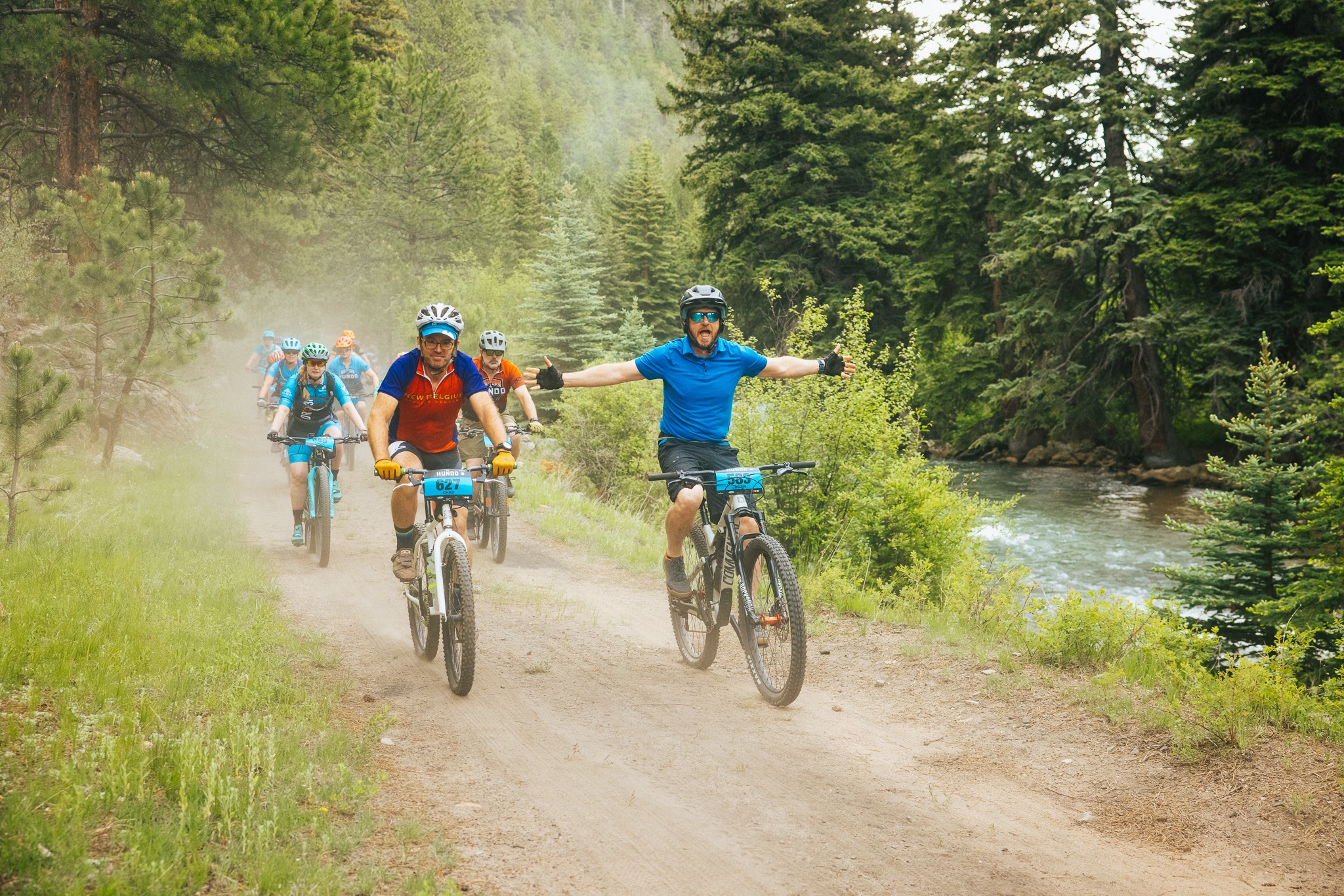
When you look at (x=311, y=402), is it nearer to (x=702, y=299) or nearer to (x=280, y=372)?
(x=280, y=372)

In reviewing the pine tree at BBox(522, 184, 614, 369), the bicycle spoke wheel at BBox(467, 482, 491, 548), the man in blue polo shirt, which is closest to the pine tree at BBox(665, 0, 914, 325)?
the pine tree at BBox(522, 184, 614, 369)

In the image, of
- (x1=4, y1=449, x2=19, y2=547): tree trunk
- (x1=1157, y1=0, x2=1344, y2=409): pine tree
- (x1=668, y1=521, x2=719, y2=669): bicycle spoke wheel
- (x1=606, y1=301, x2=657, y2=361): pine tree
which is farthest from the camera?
(x1=606, y1=301, x2=657, y2=361): pine tree

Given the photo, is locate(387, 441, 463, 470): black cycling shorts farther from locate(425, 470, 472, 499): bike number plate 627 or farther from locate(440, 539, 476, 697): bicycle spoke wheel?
locate(440, 539, 476, 697): bicycle spoke wheel

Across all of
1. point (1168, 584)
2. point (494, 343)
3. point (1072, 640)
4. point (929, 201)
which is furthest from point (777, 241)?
point (1072, 640)

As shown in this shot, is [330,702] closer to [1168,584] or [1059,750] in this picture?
[1059,750]

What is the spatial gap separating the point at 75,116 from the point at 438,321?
13832 mm

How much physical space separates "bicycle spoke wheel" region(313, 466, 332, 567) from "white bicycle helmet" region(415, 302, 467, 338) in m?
4.58

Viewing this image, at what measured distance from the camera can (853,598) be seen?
8633 mm

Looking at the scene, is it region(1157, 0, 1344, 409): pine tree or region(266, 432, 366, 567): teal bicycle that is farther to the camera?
region(1157, 0, 1344, 409): pine tree

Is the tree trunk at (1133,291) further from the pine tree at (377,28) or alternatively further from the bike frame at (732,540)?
the pine tree at (377,28)

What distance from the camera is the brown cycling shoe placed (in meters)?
6.71

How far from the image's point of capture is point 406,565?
6719 mm

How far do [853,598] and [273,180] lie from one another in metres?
16.0


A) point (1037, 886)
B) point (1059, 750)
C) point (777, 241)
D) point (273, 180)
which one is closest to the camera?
point (1037, 886)
